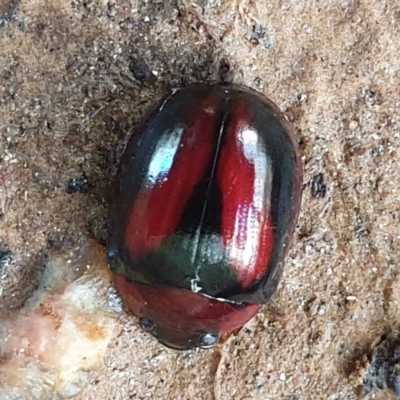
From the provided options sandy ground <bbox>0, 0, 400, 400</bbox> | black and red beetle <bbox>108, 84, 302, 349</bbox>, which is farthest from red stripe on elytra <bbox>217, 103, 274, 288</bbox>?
sandy ground <bbox>0, 0, 400, 400</bbox>

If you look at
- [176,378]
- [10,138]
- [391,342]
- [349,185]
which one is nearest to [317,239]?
[349,185]

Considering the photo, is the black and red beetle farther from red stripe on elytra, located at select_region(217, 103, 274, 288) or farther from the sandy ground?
the sandy ground

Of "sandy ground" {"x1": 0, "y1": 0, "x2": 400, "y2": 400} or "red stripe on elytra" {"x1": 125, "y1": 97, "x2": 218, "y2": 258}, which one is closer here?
"red stripe on elytra" {"x1": 125, "y1": 97, "x2": 218, "y2": 258}

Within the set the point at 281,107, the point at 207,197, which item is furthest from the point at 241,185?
the point at 281,107

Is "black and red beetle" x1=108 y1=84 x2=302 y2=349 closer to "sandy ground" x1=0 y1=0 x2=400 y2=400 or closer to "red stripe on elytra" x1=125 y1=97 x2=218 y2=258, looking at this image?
"red stripe on elytra" x1=125 y1=97 x2=218 y2=258

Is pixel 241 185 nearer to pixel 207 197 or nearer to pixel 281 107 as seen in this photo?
pixel 207 197

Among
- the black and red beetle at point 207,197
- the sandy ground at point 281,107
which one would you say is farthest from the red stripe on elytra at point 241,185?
the sandy ground at point 281,107

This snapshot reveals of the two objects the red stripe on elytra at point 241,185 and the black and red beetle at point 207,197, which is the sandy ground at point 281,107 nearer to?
the black and red beetle at point 207,197

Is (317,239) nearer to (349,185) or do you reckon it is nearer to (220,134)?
(349,185)

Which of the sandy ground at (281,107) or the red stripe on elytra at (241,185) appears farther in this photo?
the sandy ground at (281,107)
